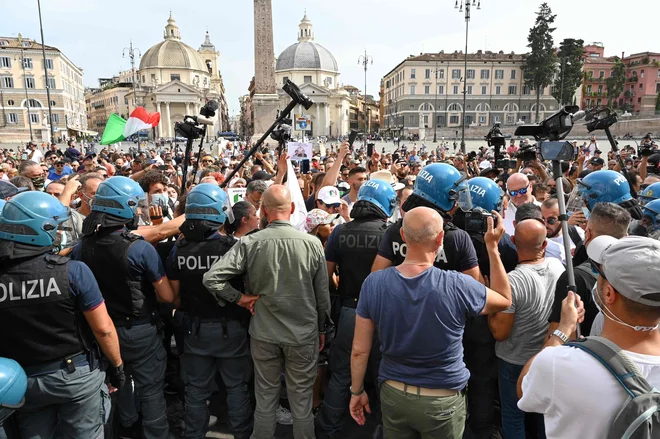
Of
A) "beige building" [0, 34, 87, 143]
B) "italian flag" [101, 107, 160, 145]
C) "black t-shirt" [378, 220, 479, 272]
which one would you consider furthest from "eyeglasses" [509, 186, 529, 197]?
"beige building" [0, 34, 87, 143]

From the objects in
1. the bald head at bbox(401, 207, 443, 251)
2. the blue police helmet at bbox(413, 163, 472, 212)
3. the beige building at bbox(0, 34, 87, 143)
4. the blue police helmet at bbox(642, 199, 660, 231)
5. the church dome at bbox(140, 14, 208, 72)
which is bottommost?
the blue police helmet at bbox(642, 199, 660, 231)

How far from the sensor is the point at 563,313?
2086 mm

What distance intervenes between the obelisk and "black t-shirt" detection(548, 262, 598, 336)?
32115 millimetres

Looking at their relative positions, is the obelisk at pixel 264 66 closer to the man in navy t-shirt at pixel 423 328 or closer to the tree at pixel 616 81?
the man in navy t-shirt at pixel 423 328

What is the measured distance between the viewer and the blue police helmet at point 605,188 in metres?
4.22

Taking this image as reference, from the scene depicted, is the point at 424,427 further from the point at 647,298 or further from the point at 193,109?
the point at 193,109

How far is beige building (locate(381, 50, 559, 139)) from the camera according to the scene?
85.4 metres

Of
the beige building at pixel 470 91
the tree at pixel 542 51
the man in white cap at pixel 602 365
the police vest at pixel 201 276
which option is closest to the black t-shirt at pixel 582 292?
the man in white cap at pixel 602 365

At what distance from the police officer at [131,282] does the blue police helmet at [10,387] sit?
1.09 meters

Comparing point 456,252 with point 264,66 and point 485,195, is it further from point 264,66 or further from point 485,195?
point 264,66

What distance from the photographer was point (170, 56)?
3821 inches

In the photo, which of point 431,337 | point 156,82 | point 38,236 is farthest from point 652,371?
point 156,82

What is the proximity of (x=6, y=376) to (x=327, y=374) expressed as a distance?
3184mm

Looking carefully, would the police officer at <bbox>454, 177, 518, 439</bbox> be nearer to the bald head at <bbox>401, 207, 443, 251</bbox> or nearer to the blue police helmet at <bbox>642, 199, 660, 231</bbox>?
the bald head at <bbox>401, 207, 443, 251</bbox>
